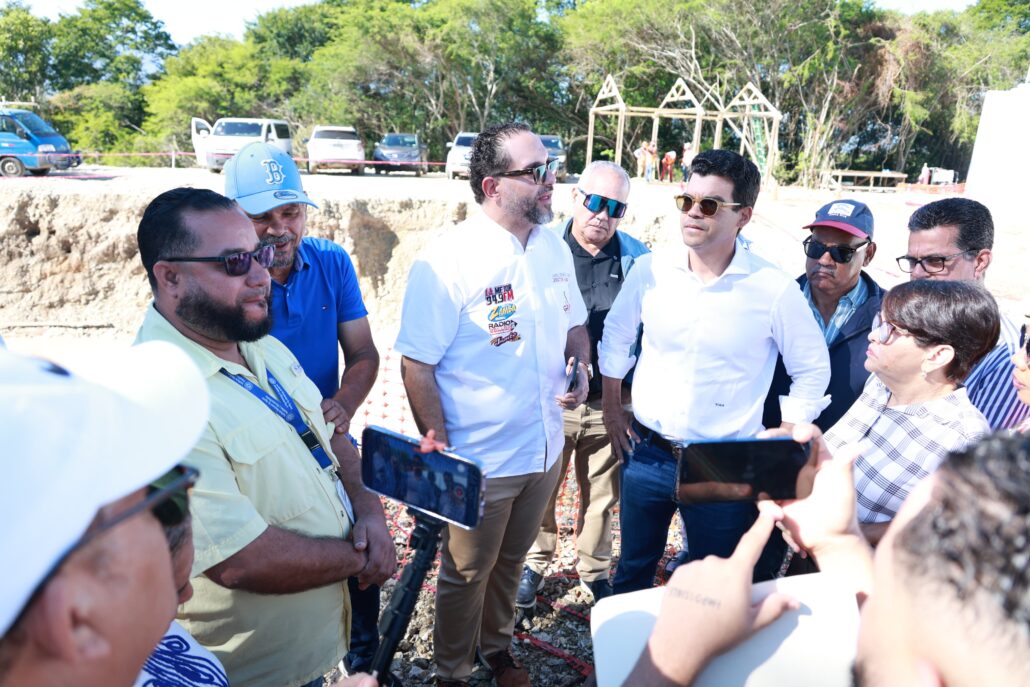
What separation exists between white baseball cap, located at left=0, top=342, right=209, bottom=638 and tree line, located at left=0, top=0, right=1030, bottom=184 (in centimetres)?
2679

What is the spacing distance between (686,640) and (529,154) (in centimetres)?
224

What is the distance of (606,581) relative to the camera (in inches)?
138

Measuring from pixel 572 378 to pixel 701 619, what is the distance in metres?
1.89

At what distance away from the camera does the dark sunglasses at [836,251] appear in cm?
305

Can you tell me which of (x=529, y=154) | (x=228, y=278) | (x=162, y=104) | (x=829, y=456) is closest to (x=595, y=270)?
(x=529, y=154)

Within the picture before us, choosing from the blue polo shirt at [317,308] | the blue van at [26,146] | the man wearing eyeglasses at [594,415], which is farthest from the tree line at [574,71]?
the blue polo shirt at [317,308]

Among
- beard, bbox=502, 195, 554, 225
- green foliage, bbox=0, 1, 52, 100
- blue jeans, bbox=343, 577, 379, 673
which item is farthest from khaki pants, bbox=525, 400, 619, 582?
green foliage, bbox=0, 1, 52, 100

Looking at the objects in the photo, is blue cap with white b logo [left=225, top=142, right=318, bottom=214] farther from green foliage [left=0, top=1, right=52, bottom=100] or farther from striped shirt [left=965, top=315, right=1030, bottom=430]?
green foliage [left=0, top=1, right=52, bottom=100]

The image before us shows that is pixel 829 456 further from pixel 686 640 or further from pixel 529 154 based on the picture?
pixel 529 154

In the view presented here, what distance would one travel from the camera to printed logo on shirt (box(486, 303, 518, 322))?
8.75 feet

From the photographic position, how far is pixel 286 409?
6.54 ft

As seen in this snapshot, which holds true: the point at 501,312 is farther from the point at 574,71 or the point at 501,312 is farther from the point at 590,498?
the point at 574,71

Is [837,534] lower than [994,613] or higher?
lower

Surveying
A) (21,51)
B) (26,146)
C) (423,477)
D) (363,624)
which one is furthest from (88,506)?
(21,51)
